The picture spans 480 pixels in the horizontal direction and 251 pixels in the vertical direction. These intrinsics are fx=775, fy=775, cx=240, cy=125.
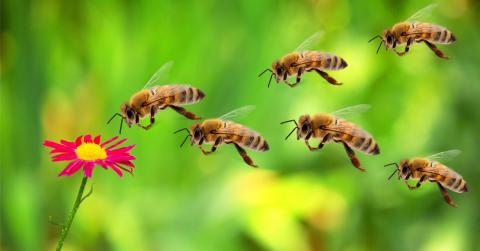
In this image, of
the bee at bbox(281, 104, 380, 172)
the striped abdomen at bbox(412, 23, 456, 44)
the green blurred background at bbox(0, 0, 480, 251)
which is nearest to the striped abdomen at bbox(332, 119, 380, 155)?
the bee at bbox(281, 104, 380, 172)

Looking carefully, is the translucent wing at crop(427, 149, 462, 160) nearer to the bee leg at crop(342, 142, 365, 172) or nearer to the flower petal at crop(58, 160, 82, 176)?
the bee leg at crop(342, 142, 365, 172)

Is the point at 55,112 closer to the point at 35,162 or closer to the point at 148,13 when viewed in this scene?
the point at 35,162

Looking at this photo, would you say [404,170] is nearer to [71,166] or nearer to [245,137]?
[245,137]

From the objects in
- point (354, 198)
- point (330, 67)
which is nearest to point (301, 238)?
point (354, 198)

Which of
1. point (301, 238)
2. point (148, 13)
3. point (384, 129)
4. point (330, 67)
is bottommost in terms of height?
point (301, 238)

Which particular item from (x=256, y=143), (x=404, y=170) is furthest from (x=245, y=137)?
(x=404, y=170)
